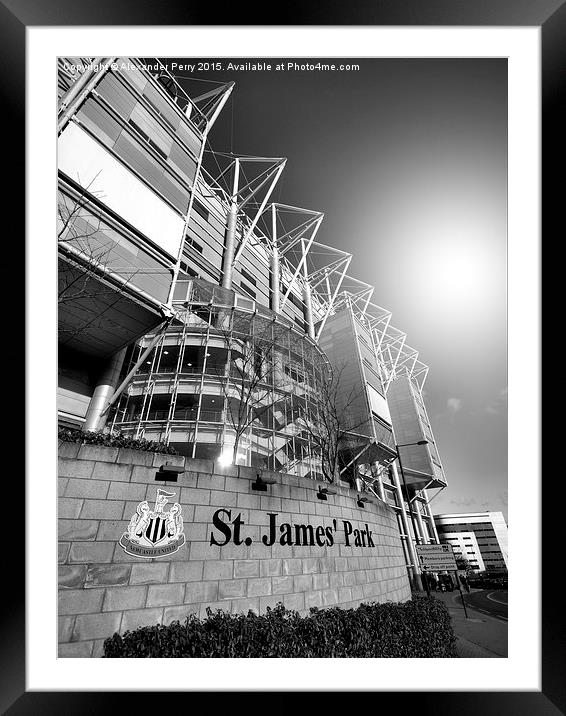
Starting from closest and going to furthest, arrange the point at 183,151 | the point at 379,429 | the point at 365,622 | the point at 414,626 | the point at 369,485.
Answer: the point at 365,622
the point at 414,626
the point at 183,151
the point at 379,429
the point at 369,485

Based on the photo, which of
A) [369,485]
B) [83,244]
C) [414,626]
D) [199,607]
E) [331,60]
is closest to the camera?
[331,60]

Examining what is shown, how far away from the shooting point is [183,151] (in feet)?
48.1

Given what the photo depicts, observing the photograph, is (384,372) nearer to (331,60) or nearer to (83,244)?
(83,244)

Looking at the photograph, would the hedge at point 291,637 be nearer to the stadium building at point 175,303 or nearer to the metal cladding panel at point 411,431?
the stadium building at point 175,303

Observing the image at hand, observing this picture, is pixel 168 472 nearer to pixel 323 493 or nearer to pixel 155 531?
pixel 155 531

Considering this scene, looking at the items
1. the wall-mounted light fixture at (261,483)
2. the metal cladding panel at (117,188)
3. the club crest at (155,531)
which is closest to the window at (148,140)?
the metal cladding panel at (117,188)

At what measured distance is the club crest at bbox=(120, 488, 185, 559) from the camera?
5.20m

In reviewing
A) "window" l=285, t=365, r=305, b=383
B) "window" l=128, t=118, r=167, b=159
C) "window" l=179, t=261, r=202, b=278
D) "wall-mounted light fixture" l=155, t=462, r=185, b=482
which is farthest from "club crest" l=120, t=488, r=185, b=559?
"window" l=179, t=261, r=202, b=278

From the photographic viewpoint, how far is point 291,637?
205 inches

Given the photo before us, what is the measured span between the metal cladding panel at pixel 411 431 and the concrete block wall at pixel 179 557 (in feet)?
94.6

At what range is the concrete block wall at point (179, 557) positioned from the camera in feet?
15.2

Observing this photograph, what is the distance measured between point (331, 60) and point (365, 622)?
8.94 m
